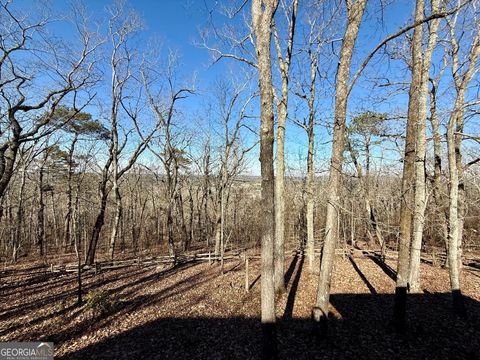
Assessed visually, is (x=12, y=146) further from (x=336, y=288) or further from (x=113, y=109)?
(x=336, y=288)

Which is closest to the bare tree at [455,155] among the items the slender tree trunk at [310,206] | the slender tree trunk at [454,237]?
the slender tree trunk at [454,237]

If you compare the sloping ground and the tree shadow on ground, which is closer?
the tree shadow on ground

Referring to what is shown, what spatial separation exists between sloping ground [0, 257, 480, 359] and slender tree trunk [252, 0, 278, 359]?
123cm

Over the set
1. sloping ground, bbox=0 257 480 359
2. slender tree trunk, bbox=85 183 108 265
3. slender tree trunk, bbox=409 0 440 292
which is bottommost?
sloping ground, bbox=0 257 480 359

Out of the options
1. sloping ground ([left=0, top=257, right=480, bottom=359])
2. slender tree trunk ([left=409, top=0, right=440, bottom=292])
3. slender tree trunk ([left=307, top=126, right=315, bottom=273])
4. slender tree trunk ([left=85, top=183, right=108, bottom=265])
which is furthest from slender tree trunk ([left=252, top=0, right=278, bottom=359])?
slender tree trunk ([left=85, top=183, right=108, bottom=265])

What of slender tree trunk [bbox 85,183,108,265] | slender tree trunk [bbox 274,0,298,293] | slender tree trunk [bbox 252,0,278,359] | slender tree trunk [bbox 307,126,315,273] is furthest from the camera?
slender tree trunk [bbox 85,183,108,265]

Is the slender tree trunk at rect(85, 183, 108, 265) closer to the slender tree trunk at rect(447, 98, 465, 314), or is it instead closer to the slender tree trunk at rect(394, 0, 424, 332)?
the slender tree trunk at rect(394, 0, 424, 332)

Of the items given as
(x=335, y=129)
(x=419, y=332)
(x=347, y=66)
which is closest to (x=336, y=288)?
(x=419, y=332)

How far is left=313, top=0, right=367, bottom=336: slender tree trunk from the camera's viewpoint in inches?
191

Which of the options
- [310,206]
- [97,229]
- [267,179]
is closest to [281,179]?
[310,206]

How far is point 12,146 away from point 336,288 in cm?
1096

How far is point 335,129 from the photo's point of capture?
498 centimetres

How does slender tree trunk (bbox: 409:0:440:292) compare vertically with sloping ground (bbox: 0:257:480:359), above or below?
above

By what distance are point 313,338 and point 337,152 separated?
4.06 metres
